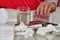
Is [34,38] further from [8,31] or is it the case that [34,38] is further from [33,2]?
[33,2]

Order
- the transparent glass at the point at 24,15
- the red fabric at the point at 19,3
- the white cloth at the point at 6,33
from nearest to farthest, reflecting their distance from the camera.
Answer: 1. the white cloth at the point at 6,33
2. the transparent glass at the point at 24,15
3. the red fabric at the point at 19,3

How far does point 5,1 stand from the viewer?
1823mm

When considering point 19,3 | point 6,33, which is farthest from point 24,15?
point 19,3

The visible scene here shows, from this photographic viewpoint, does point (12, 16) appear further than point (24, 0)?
No

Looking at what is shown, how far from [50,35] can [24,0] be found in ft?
3.38

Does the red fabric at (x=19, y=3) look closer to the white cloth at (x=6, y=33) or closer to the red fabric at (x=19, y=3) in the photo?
the red fabric at (x=19, y=3)

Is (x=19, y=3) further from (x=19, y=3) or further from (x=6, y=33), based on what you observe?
(x=6, y=33)

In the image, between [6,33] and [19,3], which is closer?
[6,33]

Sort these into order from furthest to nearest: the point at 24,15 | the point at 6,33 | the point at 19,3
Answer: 1. the point at 19,3
2. the point at 24,15
3. the point at 6,33

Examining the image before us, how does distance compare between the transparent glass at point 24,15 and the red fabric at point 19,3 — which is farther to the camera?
the red fabric at point 19,3

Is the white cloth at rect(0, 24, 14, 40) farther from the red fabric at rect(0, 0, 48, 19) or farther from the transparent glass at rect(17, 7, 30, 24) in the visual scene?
the red fabric at rect(0, 0, 48, 19)

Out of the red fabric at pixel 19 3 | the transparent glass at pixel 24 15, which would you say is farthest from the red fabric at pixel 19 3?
the transparent glass at pixel 24 15

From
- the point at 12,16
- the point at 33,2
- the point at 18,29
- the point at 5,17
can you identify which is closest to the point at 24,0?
the point at 33,2

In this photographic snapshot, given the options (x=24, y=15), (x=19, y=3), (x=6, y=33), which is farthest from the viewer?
(x=19, y=3)
